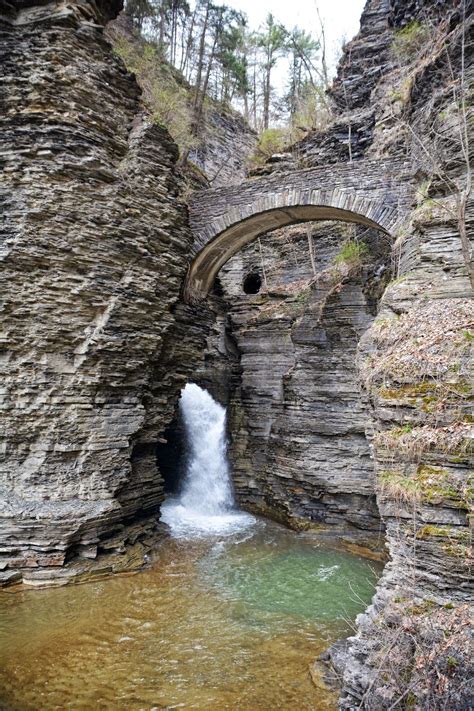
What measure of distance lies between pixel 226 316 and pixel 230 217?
4.18m

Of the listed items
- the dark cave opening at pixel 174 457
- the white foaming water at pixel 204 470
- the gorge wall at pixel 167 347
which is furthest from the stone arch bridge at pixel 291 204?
the dark cave opening at pixel 174 457

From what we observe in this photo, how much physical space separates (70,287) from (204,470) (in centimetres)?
747

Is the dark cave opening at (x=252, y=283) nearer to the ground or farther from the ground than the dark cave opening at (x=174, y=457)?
farther from the ground

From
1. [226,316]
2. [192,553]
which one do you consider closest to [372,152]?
[226,316]

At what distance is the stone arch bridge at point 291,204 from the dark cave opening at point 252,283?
3308mm

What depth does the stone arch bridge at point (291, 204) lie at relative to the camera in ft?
33.4

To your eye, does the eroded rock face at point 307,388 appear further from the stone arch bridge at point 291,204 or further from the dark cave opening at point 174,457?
the stone arch bridge at point 291,204

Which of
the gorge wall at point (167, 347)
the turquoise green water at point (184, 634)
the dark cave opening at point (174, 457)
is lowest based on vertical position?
the turquoise green water at point (184, 634)

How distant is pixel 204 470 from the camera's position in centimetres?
1426

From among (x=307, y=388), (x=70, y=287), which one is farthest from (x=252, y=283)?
(x=70, y=287)

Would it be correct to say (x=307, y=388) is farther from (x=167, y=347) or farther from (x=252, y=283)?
(x=252, y=283)

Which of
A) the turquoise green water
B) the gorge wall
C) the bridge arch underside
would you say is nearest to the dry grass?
the gorge wall

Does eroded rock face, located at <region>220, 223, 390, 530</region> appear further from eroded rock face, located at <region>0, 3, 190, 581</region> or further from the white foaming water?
eroded rock face, located at <region>0, 3, 190, 581</region>

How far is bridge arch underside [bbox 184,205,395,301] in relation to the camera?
11.3 m
